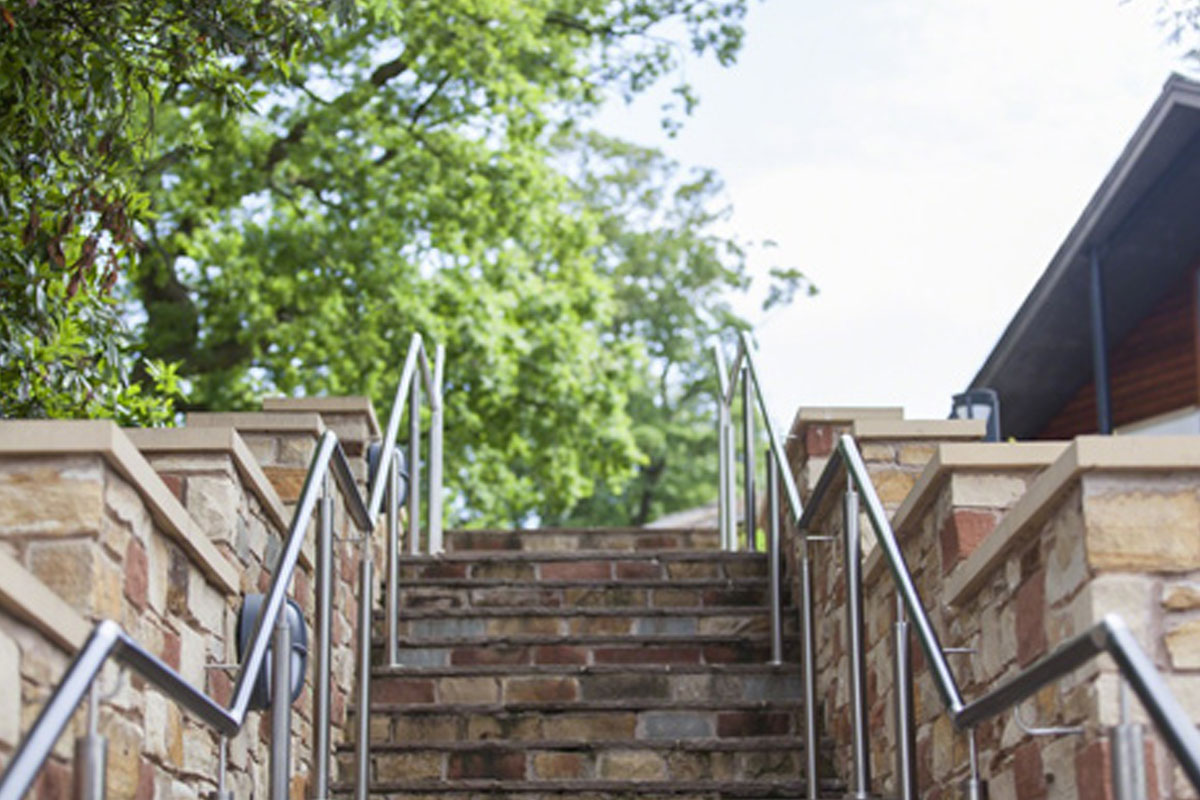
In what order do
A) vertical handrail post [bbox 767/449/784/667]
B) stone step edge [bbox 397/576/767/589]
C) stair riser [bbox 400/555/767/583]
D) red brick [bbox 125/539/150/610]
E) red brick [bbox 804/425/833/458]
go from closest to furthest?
red brick [bbox 125/539/150/610] → vertical handrail post [bbox 767/449/784/667] → red brick [bbox 804/425/833/458] → stone step edge [bbox 397/576/767/589] → stair riser [bbox 400/555/767/583]

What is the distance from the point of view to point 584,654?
6.89 m

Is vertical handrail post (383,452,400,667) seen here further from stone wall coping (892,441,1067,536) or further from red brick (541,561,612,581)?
stone wall coping (892,441,1067,536)

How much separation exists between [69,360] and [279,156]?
29.7 ft

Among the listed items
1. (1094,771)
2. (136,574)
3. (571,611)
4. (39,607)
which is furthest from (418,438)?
(1094,771)

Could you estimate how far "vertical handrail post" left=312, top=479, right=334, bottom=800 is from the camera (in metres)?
4.82

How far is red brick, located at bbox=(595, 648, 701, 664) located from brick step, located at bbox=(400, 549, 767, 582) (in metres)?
0.72

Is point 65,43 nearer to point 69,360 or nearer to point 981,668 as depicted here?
point 69,360

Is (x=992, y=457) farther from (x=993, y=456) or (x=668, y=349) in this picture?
(x=668, y=349)

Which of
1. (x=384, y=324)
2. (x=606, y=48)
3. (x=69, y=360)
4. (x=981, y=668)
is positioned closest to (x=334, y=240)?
(x=384, y=324)

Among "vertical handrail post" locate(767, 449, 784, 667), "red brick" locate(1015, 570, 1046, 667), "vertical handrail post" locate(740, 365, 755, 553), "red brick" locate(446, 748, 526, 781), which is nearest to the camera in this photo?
"red brick" locate(1015, 570, 1046, 667)

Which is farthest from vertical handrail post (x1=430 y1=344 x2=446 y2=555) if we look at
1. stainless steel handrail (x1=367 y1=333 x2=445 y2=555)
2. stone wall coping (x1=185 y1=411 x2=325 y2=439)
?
stone wall coping (x1=185 y1=411 x2=325 y2=439)

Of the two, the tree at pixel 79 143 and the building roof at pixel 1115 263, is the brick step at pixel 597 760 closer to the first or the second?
the tree at pixel 79 143

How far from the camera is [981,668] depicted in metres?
4.41

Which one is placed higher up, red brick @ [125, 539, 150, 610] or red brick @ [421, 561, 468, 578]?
Result: red brick @ [421, 561, 468, 578]
